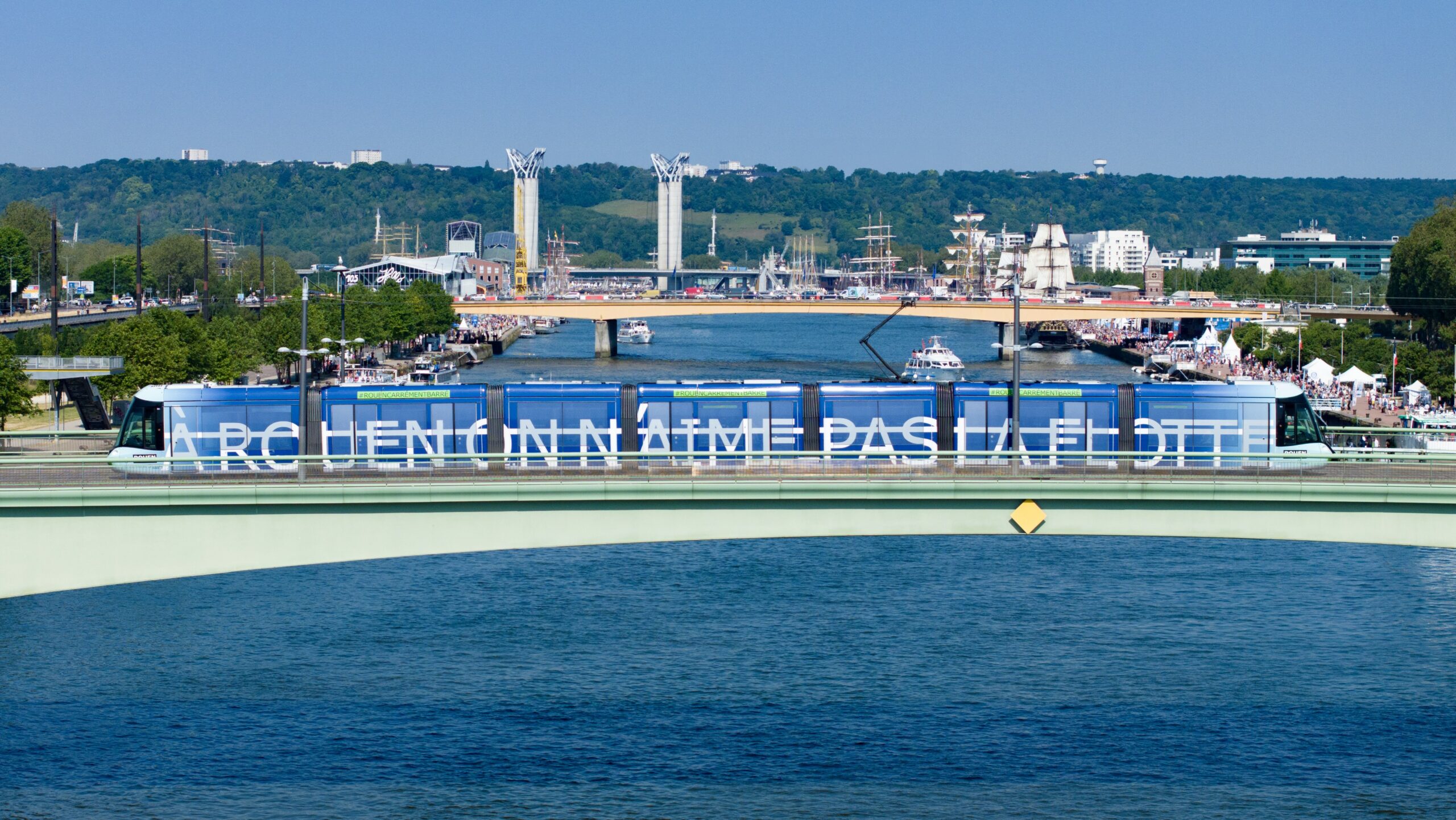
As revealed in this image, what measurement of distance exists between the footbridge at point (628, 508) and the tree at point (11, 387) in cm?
2961

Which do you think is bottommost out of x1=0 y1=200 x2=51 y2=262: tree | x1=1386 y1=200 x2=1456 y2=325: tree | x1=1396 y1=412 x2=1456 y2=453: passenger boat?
x1=1396 y1=412 x2=1456 y2=453: passenger boat

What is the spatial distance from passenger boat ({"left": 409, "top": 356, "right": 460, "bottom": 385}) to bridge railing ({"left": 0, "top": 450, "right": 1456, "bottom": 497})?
44.2 meters

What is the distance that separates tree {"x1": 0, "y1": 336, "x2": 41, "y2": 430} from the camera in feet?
172

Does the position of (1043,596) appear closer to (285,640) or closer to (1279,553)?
(1279,553)

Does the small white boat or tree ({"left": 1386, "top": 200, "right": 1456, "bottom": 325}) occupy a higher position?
tree ({"left": 1386, "top": 200, "right": 1456, "bottom": 325})

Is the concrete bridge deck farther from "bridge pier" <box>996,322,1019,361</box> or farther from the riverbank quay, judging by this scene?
the riverbank quay

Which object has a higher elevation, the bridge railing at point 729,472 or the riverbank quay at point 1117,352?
the bridge railing at point 729,472

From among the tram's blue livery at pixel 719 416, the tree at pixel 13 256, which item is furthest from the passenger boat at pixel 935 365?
the tree at pixel 13 256

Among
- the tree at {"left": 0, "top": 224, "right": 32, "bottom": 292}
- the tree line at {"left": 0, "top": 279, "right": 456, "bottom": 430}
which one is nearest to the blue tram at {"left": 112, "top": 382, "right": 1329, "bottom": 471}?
the tree line at {"left": 0, "top": 279, "right": 456, "bottom": 430}

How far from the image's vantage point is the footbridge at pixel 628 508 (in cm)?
2427

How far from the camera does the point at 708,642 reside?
109ft

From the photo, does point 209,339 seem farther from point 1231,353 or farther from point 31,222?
point 31,222

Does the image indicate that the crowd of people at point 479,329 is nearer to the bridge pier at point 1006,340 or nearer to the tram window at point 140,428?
the bridge pier at point 1006,340

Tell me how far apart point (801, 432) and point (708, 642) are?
5.33 meters
